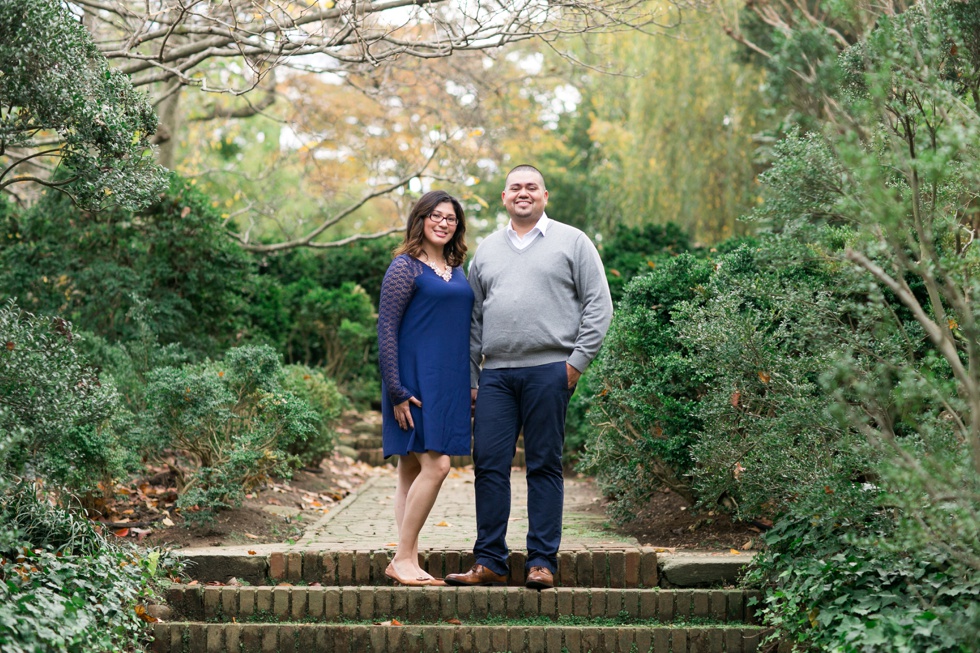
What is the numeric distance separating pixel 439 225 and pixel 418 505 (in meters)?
1.40

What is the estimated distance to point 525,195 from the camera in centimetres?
480

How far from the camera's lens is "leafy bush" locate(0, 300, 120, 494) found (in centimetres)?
426

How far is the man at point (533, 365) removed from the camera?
4.65 metres

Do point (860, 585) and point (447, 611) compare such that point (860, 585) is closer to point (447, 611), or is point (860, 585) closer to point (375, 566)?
point (447, 611)

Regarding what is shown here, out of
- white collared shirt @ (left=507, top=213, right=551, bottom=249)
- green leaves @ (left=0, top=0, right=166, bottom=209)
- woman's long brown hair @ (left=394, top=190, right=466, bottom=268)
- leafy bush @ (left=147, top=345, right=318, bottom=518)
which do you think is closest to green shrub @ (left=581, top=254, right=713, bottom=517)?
white collared shirt @ (left=507, top=213, right=551, bottom=249)

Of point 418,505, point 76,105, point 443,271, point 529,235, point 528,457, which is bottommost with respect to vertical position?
point 418,505

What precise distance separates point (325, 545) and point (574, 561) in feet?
4.72

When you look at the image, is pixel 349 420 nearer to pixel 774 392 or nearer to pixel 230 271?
pixel 230 271

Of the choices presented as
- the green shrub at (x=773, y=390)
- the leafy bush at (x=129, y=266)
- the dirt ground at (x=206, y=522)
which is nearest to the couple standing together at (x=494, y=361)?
the green shrub at (x=773, y=390)

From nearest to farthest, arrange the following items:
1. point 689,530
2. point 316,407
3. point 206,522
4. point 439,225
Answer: point 439,225 → point 206,522 → point 689,530 → point 316,407

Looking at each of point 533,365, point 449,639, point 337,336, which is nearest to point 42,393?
point 449,639

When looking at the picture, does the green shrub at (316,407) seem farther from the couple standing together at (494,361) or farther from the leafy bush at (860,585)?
the leafy bush at (860,585)

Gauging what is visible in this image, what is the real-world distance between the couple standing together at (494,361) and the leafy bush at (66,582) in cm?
122

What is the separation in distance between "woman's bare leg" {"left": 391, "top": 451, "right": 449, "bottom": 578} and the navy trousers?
0.20 meters
